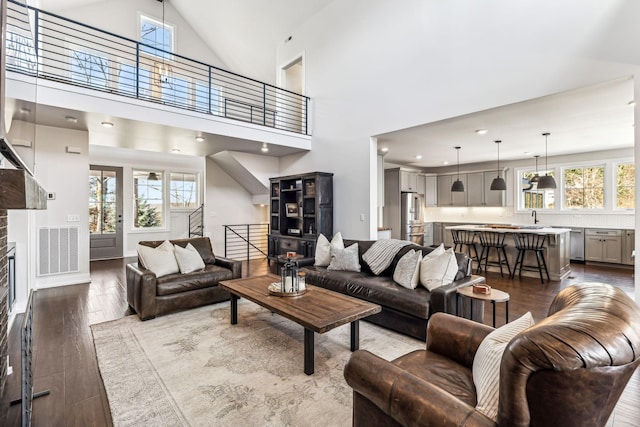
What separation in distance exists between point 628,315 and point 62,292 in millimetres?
6236

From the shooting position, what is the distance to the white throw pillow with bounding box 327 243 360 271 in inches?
166

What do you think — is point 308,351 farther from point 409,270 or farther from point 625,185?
point 625,185

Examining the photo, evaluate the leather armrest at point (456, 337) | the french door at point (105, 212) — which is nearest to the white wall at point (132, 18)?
the french door at point (105, 212)

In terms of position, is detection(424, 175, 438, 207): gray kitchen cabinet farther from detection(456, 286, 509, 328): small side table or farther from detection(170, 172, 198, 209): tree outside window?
detection(170, 172, 198, 209): tree outside window

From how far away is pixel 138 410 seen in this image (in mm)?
2010

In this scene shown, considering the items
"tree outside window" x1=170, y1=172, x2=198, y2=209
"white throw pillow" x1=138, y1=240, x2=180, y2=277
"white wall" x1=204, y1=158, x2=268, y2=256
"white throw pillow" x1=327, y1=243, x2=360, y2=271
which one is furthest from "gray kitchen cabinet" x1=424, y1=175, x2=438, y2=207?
"white throw pillow" x1=138, y1=240, x2=180, y2=277

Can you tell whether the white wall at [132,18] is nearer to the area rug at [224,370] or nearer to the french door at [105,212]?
the french door at [105,212]

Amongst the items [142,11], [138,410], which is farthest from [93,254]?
[138,410]

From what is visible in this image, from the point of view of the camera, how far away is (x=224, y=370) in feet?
8.14

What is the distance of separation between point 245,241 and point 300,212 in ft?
9.12

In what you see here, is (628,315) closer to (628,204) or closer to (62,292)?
(62,292)

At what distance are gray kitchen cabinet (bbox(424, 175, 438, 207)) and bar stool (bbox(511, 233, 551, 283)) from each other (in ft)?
12.1

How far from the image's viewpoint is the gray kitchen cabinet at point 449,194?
9.05m

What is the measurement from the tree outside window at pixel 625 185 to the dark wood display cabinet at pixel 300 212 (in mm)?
6518
